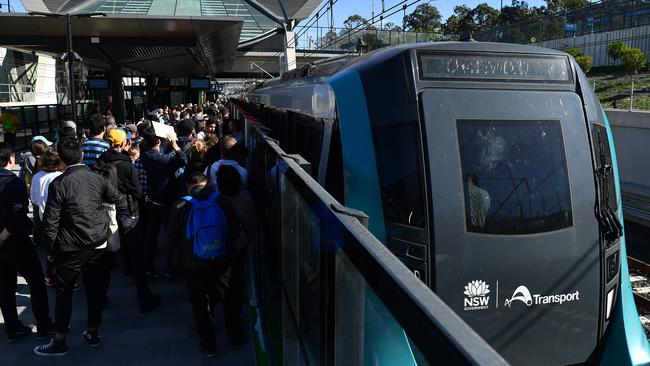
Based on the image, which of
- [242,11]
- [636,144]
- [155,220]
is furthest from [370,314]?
[242,11]

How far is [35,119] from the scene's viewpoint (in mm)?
30766

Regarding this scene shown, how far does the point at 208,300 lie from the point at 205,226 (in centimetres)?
88

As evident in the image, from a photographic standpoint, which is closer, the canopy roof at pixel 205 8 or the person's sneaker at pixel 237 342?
the person's sneaker at pixel 237 342

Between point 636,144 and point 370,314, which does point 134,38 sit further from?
point 370,314

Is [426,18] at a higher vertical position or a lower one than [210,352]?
higher

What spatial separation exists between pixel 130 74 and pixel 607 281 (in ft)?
170

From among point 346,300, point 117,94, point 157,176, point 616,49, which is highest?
point 616,49

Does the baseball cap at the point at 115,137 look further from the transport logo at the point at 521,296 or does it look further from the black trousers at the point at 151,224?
the transport logo at the point at 521,296

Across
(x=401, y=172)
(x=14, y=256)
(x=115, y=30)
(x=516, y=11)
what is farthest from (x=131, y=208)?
(x=516, y=11)

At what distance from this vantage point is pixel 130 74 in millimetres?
50625

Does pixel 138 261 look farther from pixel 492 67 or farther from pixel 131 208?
pixel 492 67

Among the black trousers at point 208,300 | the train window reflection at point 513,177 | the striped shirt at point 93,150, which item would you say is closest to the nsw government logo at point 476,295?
the train window reflection at point 513,177

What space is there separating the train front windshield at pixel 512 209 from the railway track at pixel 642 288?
3.20 m

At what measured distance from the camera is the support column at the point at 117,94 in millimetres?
29952
